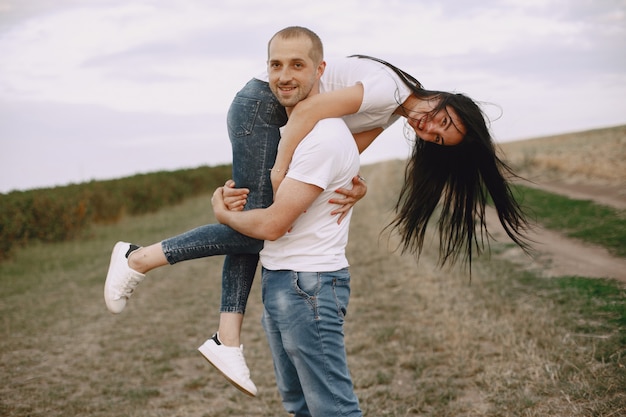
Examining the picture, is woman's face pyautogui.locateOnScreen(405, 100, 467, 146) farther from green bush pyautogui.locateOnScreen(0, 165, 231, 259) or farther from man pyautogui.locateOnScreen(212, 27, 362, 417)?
green bush pyautogui.locateOnScreen(0, 165, 231, 259)

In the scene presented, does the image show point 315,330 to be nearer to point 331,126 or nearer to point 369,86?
point 331,126

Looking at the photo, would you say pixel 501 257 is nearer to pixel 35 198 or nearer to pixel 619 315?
pixel 619 315

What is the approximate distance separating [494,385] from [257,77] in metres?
3.45

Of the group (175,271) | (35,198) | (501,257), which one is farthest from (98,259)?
(501,257)

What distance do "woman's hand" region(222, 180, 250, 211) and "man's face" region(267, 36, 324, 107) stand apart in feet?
1.60

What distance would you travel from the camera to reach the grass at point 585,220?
1075cm

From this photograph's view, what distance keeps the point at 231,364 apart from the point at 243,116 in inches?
51.5

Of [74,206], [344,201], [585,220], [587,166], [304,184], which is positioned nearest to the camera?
[304,184]

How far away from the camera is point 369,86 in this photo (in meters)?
2.96

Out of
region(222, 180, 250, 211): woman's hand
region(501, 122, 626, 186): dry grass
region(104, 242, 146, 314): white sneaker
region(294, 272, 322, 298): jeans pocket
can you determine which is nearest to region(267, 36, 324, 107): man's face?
region(222, 180, 250, 211): woman's hand

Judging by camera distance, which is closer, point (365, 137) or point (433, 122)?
point (433, 122)

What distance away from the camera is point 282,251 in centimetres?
272

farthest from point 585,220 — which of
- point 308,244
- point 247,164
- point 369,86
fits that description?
point 308,244

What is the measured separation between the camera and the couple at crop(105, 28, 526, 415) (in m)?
2.65
